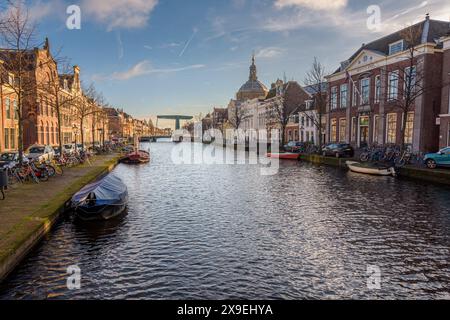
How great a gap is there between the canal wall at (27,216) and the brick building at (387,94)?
29016mm

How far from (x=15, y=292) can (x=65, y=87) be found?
61640 mm

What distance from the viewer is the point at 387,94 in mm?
37469

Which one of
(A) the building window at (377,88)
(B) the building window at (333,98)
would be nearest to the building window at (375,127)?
(A) the building window at (377,88)

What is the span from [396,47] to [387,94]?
6.43 meters

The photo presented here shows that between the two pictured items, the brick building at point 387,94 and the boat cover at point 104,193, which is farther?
the brick building at point 387,94

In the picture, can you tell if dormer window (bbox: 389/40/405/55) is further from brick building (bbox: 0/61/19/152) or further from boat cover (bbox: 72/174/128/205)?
brick building (bbox: 0/61/19/152)

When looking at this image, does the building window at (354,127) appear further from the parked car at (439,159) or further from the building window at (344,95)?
the parked car at (439,159)

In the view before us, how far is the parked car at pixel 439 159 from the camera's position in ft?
74.4

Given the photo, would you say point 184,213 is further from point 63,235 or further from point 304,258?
point 304,258

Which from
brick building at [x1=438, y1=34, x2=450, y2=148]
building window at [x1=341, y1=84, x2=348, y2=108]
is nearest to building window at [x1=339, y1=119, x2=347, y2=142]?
building window at [x1=341, y1=84, x2=348, y2=108]

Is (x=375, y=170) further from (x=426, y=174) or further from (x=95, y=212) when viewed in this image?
(x=95, y=212)

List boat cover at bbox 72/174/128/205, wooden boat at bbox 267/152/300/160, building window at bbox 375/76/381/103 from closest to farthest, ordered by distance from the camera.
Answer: boat cover at bbox 72/174/128/205 → wooden boat at bbox 267/152/300/160 → building window at bbox 375/76/381/103

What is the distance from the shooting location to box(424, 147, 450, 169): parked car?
22.7 m

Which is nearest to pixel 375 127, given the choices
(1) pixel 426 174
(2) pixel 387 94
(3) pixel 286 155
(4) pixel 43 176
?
(2) pixel 387 94
